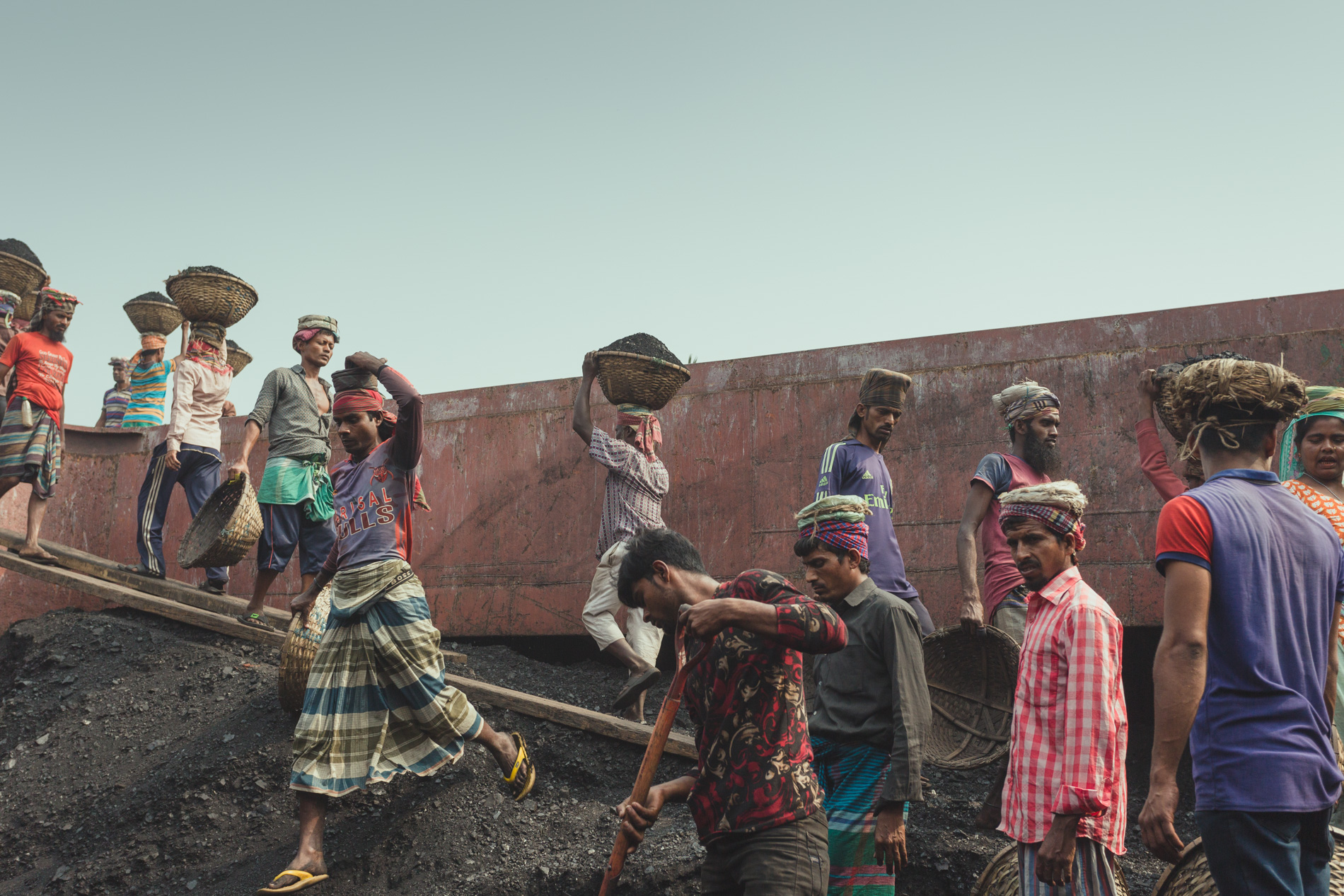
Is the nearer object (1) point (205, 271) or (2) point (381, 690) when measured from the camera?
(2) point (381, 690)

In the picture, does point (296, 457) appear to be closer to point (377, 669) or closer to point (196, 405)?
point (196, 405)

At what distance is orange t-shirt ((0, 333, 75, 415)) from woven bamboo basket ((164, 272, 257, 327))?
904 millimetres

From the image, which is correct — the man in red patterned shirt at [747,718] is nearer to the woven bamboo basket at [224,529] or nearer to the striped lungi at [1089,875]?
the striped lungi at [1089,875]

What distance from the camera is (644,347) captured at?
6.00m

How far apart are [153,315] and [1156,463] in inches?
355

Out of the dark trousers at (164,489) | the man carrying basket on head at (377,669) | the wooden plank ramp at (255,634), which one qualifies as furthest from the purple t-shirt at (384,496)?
the dark trousers at (164,489)

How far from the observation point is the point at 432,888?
416 cm

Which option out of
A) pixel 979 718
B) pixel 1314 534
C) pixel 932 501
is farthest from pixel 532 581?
pixel 1314 534

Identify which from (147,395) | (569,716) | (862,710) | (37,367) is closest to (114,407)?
(147,395)

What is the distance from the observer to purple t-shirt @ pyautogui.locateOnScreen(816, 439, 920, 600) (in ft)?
15.3

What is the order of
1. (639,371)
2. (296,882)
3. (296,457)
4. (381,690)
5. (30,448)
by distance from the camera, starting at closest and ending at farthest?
(296,882) → (381,690) → (639,371) → (296,457) → (30,448)

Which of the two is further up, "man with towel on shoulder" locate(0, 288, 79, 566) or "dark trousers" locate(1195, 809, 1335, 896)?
"man with towel on shoulder" locate(0, 288, 79, 566)

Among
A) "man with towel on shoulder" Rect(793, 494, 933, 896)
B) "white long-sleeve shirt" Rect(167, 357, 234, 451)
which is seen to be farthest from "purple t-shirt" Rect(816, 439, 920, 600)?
"white long-sleeve shirt" Rect(167, 357, 234, 451)

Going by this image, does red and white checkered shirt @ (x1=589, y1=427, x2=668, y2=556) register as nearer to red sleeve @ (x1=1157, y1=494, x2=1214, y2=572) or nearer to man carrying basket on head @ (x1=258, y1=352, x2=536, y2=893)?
man carrying basket on head @ (x1=258, y1=352, x2=536, y2=893)
